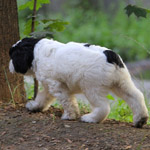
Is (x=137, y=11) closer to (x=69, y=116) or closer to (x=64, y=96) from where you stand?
(x=64, y=96)

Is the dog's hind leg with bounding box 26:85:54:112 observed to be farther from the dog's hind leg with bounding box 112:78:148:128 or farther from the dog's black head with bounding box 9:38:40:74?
the dog's hind leg with bounding box 112:78:148:128

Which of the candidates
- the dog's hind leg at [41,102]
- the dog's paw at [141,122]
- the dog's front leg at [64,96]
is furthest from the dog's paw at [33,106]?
the dog's paw at [141,122]

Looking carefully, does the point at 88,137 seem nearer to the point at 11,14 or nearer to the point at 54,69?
the point at 54,69

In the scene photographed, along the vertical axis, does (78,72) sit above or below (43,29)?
below

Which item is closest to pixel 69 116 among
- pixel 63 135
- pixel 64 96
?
pixel 64 96

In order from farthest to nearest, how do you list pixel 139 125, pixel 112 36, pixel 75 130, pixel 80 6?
pixel 80 6
pixel 112 36
pixel 139 125
pixel 75 130

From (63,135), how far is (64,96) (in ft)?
2.04

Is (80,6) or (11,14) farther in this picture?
(80,6)

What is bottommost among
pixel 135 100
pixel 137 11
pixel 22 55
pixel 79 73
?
pixel 135 100

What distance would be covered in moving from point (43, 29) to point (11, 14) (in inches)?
18.5

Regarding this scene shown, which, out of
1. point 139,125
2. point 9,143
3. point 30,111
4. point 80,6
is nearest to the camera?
point 9,143

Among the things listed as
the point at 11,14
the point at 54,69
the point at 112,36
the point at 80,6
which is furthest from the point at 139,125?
the point at 80,6

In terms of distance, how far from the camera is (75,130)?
3428 mm

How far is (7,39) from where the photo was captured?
4328 millimetres
